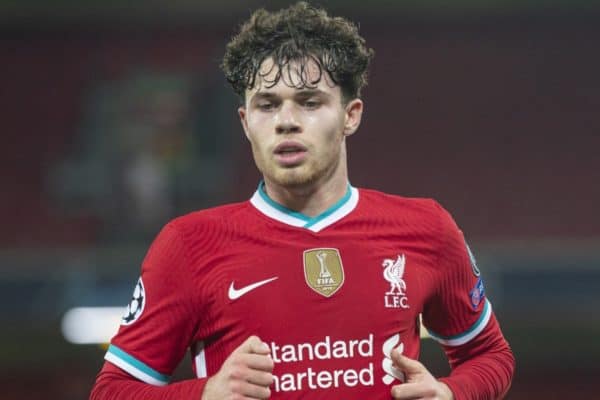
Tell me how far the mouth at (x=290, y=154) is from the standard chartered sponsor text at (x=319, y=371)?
0.38 m

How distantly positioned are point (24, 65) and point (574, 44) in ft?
20.3

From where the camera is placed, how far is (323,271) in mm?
2062

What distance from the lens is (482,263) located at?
6.67 m

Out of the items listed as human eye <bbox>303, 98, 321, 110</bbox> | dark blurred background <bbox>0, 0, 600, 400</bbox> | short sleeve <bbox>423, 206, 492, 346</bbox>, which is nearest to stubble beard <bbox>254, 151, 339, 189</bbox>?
human eye <bbox>303, 98, 321, 110</bbox>

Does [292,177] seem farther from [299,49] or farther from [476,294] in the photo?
[476,294]

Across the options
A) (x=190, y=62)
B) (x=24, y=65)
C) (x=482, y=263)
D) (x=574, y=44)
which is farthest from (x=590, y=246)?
(x=24, y=65)

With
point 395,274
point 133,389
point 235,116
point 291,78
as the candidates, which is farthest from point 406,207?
point 235,116

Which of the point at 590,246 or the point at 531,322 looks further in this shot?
the point at 590,246

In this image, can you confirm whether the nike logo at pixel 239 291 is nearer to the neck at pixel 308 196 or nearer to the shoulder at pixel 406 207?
the neck at pixel 308 196

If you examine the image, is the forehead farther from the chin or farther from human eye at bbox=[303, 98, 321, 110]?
the chin

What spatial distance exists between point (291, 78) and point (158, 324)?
59 cm

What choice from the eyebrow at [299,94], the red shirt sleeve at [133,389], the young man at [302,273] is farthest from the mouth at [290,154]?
the red shirt sleeve at [133,389]

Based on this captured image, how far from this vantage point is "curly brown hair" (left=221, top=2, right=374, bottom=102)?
2127 mm

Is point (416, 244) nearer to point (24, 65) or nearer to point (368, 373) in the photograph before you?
point (368, 373)
